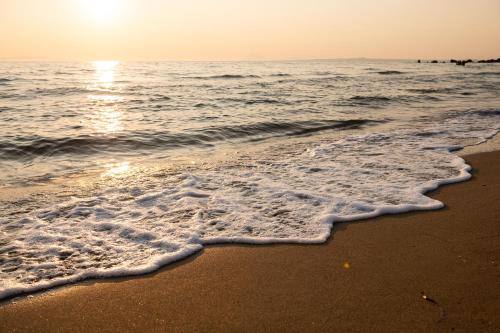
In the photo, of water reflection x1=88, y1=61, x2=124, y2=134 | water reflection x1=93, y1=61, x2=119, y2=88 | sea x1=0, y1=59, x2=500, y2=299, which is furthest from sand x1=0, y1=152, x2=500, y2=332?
water reflection x1=93, y1=61, x2=119, y2=88

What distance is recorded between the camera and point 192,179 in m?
6.34

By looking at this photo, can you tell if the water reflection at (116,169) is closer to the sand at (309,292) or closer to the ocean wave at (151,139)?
the ocean wave at (151,139)

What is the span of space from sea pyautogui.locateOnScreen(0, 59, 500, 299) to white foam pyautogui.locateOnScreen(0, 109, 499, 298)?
18 millimetres

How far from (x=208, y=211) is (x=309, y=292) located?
2.16m

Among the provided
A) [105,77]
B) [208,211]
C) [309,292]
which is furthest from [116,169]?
Result: [105,77]

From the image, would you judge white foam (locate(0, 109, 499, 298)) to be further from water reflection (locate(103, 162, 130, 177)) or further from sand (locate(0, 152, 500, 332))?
water reflection (locate(103, 162, 130, 177))

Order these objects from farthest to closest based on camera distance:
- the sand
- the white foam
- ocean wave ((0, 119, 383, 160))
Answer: ocean wave ((0, 119, 383, 160)) < the white foam < the sand

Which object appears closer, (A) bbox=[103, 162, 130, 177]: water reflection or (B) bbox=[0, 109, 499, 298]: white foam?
(B) bbox=[0, 109, 499, 298]: white foam

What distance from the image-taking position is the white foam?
373 centimetres

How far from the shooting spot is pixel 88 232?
436cm

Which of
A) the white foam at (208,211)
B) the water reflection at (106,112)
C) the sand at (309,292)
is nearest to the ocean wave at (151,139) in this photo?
the water reflection at (106,112)

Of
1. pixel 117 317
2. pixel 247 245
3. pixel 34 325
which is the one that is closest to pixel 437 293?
pixel 247 245

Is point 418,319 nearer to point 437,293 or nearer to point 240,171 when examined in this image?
point 437,293

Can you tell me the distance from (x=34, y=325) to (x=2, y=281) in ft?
2.70
